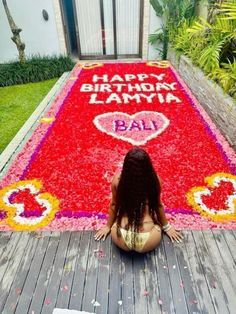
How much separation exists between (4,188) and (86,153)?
1437 millimetres

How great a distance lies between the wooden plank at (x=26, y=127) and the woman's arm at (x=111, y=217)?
2117 millimetres

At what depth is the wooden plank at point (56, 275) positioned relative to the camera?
2493 mm

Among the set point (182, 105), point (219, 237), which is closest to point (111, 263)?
point (219, 237)

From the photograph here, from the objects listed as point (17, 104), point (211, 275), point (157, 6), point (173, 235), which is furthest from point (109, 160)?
point (157, 6)

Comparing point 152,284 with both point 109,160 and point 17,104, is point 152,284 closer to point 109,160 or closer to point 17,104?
point 109,160

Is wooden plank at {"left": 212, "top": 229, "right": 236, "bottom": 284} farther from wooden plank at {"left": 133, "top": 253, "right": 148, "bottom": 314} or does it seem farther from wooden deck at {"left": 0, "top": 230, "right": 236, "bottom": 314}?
wooden plank at {"left": 133, "top": 253, "right": 148, "bottom": 314}

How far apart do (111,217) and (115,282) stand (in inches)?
25.1

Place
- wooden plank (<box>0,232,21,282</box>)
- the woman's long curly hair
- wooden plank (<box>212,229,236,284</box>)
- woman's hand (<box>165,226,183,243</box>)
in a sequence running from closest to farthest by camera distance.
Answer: the woman's long curly hair → wooden plank (<box>212,229,236,284</box>) → wooden plank (<box>0,232,21,282</box>) → woman's hand (<box>165,226,183,243</box>)

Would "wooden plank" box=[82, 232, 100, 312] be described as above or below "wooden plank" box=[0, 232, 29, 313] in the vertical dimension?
above

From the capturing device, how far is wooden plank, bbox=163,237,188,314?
245cm

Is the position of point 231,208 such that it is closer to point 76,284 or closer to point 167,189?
point 167,189

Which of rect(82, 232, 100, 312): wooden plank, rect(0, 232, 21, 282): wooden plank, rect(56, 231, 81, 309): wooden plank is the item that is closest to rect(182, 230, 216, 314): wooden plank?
rect(82, 232, 100, 312): wooden plank

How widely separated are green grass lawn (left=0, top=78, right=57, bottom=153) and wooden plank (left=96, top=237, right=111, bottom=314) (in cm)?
313

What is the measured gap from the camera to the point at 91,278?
2691 mm
